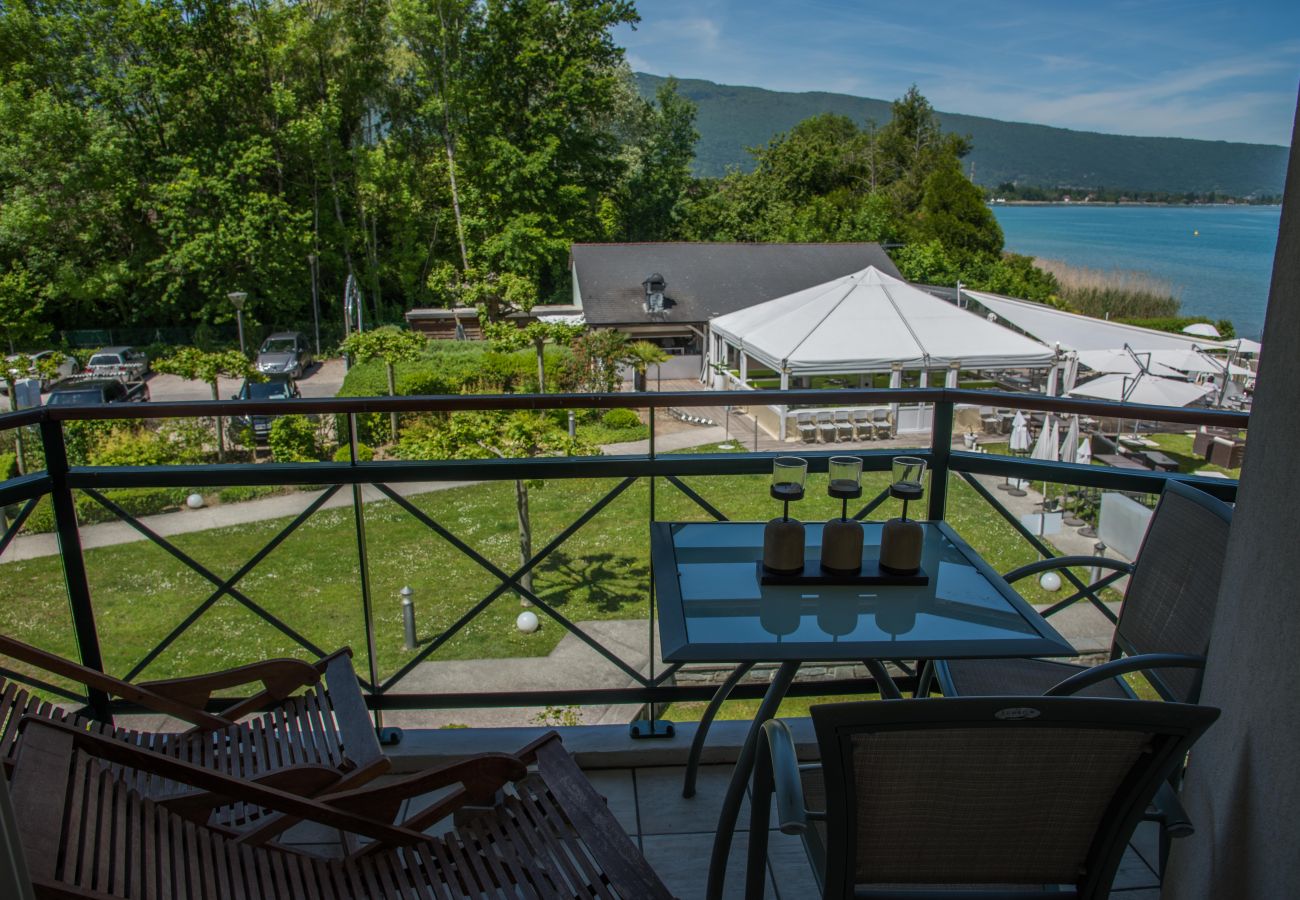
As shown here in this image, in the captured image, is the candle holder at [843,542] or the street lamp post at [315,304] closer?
the candle holder at [843,542]

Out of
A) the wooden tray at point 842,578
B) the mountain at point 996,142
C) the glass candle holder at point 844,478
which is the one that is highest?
the mountain at point 996,142

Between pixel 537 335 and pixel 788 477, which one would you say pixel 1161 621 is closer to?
pixel 788 477

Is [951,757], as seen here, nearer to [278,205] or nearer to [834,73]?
[278,205]

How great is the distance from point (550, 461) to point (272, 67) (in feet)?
89.0

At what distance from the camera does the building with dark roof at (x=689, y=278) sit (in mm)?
21656

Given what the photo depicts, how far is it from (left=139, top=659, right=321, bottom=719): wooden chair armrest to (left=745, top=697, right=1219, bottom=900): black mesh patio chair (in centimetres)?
124

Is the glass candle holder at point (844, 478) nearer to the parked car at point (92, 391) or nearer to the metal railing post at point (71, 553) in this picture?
the metal railing post at point (71, 553)

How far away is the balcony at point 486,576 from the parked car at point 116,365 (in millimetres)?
9590

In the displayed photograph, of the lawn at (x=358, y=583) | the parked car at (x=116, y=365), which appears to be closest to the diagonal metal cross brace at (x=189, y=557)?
the lawn at (x=358, y=583)

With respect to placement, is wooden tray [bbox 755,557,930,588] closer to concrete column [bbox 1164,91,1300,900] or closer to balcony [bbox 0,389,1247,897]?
balcony [bbox 0,389,1247,897]

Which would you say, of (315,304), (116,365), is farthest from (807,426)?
(116,365)

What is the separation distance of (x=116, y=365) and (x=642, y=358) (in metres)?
12.8

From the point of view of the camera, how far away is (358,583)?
8.87 metres

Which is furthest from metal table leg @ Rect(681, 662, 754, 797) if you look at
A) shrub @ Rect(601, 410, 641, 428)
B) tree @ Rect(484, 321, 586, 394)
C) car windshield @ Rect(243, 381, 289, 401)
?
car windshield @ Rect(243, 381, 289, 401)
